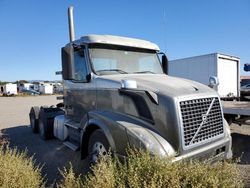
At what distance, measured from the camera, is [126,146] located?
350 centimetres

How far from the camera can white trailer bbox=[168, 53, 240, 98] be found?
12050 millimetres

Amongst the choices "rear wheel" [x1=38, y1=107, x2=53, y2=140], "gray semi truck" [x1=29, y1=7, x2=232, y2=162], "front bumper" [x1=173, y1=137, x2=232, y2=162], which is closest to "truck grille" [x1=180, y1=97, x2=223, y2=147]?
"gray semi truck" [x1=29, y1=7, x2=232, y2=162]

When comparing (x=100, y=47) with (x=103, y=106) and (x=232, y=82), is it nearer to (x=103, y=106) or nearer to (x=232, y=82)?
(x=103, y=106)

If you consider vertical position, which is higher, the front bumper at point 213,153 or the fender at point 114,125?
the fender at point 114,125

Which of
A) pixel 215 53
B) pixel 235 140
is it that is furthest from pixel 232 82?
pixel 235 140

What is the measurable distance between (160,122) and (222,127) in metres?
1.30

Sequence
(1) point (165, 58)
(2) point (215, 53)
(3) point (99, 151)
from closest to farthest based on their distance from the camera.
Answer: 1. (3) point (99, 151)
2. (1) point (165, 58)
3. (2) point (215, 53)

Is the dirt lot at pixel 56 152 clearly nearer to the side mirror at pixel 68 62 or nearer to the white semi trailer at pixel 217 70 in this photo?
the side mirror at pixel 68 62

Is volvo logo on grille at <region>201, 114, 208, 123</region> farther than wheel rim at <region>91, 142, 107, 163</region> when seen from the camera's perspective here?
No

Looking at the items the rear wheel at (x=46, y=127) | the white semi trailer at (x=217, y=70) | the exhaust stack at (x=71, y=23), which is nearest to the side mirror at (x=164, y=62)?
the exhaust stack at (x=71, y=23)

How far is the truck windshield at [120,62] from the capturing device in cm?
466

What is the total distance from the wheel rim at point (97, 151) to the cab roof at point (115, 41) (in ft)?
6.41

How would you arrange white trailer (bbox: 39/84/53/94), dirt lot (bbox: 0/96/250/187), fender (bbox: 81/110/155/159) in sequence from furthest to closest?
white trailer (bbox: 39/84/53/94) < dirt lot (bbox: 0/96/250/187) < fender (bbox: 81/110/155/159)

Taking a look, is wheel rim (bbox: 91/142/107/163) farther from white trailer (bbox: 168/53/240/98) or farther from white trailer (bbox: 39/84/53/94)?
white trailer (bbox: 39/84/53/94)
